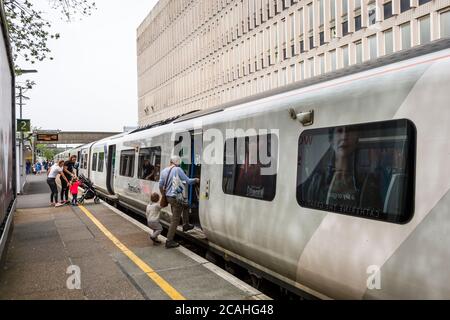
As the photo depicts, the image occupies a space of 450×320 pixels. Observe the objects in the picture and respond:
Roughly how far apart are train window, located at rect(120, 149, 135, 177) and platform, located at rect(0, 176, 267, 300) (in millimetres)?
2930

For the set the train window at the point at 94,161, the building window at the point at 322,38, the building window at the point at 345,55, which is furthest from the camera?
the building window at the point at 322,38

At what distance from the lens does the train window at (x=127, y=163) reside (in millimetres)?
11312

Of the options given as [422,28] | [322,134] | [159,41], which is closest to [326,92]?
[322,134]

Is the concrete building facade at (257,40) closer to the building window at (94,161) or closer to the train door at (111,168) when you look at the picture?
the building window at (94,161)

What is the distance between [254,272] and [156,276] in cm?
129

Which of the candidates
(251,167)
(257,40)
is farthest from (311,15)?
(251,167)

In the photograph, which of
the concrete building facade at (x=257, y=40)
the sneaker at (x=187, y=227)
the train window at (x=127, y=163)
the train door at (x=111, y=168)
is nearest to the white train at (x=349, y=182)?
the sneaker at (x=187, y=227)

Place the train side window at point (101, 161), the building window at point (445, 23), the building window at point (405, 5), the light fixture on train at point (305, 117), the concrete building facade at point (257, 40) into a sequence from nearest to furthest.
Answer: the light fixture on train at point (305, 117)
the train side window at point (101, 161)
the building window at point (445, 23)
the building window at point (405, 5)
the concrete building facade at point (257, 40)

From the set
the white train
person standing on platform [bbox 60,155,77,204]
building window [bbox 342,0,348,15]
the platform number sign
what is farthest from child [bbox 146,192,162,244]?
building window [bbox 342,0,348,15]

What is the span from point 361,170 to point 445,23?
22.4m

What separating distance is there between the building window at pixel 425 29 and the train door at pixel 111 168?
1862 cm

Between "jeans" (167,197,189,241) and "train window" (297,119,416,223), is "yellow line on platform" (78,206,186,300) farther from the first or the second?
"train window" (297,119,416,223)

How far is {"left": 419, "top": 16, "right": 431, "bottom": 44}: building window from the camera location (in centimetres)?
2218

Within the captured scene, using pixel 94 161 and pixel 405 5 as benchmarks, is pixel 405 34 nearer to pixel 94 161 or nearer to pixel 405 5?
pixel 405 5
